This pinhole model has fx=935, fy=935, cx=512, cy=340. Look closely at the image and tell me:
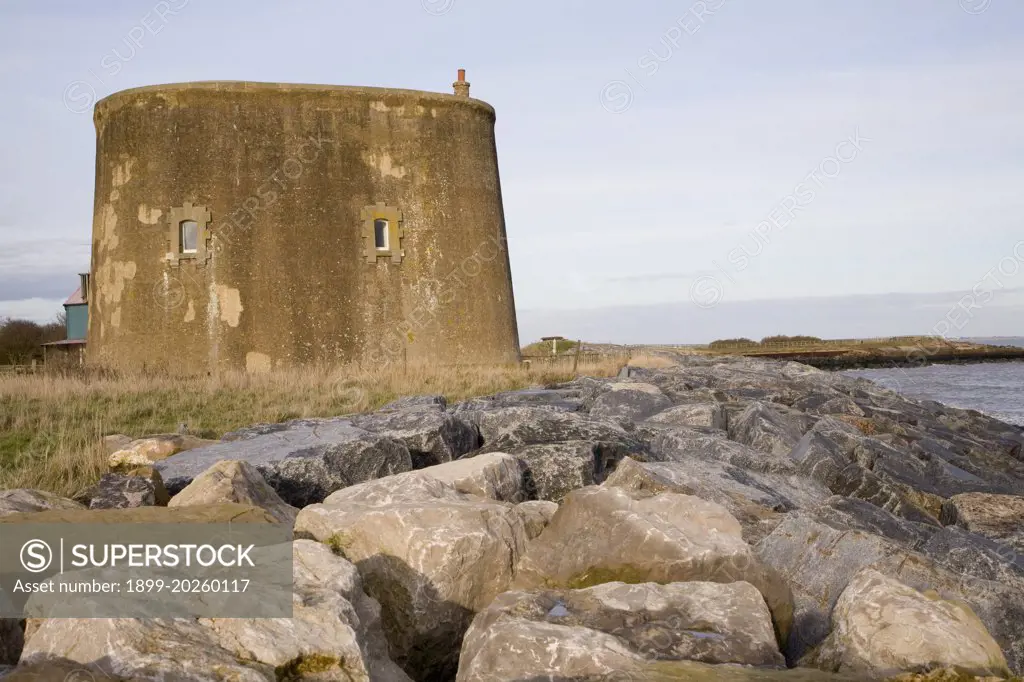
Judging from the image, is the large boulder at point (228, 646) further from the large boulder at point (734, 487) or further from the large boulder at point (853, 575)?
the large boulder at point (734, 487)

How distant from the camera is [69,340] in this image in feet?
102

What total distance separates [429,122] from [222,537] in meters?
14.2

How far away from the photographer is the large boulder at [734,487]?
6.03 m

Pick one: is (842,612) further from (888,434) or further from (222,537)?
(888,434)

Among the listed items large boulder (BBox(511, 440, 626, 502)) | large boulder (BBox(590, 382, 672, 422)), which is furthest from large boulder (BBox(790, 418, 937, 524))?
large boulder (BBox(511, 440, 626, 502))

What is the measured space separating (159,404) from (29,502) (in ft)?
18.3

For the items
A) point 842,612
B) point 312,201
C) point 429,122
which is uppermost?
point 429,122

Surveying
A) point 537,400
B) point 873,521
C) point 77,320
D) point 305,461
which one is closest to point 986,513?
point 873,521

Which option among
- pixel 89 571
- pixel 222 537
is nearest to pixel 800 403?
pixel 222 537

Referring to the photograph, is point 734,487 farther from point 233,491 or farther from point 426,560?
point 233,491

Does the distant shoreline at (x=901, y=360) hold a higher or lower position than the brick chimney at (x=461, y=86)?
lower

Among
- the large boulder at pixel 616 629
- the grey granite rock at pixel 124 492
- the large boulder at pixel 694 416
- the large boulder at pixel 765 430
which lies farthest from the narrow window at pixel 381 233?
the large boulder at pixel 616 629

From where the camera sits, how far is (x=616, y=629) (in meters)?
3.81

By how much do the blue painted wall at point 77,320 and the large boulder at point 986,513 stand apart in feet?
97.2
